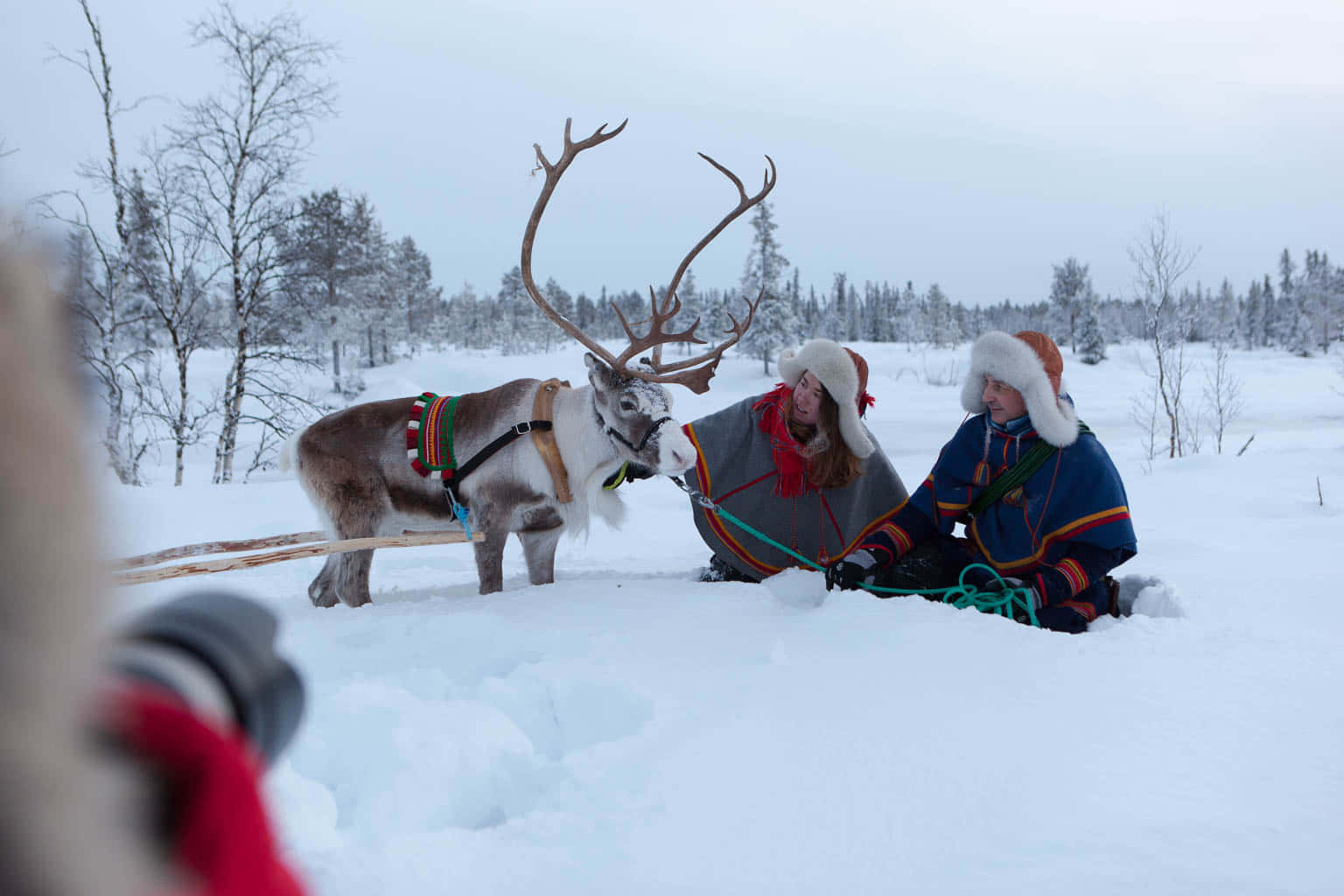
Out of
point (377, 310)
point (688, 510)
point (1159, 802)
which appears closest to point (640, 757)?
point (1159, 802)

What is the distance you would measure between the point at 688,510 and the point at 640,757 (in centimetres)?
624

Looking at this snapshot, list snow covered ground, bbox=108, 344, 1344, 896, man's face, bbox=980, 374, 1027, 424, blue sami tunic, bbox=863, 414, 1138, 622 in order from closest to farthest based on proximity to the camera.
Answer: snow covered ground, bbox=108, 344, 1344, 896 → blue sami tunic, bbox=863, 414, 1138, 622 → man's face, bbox=980, 374, 1027, 424

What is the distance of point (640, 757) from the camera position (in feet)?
6.66

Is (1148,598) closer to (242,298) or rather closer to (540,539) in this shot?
(540,539)

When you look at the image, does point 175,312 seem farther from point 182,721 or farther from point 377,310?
point 377,310

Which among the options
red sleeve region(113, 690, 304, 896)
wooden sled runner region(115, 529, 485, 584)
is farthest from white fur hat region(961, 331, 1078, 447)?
red sleeve region(113, 690, 304, 896)

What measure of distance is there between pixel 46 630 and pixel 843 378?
4.27m

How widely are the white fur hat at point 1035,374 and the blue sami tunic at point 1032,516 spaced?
138 millimetres

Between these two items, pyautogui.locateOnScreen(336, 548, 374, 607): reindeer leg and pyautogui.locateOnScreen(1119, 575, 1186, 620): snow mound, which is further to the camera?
pyautogui.locateOnScreen(336, 548, 374, 607): reindeer leg

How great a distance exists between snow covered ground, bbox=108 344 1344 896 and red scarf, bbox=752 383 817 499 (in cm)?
106

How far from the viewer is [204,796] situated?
0.45 meters

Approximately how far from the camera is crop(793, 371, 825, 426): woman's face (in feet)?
14.8

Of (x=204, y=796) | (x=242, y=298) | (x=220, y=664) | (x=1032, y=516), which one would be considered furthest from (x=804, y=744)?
(x=242, y=298)

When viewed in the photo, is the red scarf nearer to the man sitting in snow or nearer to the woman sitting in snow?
the woman sitting in snow
